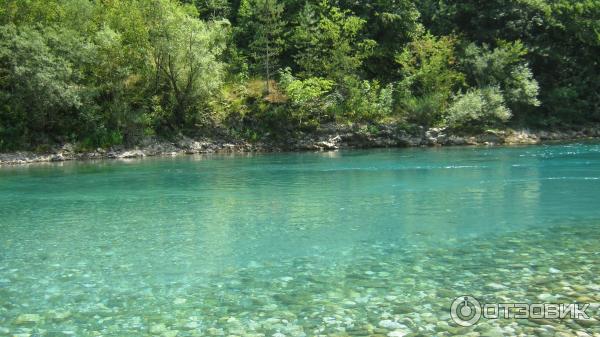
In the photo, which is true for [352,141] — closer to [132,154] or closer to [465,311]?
[132,154]

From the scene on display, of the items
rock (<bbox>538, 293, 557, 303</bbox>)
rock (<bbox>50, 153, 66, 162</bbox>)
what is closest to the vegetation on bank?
rock (<bbox>50, 153, 66, 162</bbox>)

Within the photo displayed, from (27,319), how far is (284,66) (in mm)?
49523

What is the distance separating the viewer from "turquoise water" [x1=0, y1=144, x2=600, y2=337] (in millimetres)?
8250

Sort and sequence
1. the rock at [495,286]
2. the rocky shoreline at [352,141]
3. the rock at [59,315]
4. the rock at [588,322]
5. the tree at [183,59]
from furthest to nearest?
the rocky shoreline at [352,141]
the tree at [183,59]
the rock at [495,286]
the rock at [59,315]
the rock at [588,322]

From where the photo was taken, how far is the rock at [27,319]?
8258mm

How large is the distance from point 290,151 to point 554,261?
36.9 m

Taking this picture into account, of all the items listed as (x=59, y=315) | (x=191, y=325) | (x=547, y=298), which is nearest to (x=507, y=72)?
(x=547, y=298)

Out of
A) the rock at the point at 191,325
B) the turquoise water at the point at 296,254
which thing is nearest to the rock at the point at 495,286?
the turquoise water at the point at 296,254

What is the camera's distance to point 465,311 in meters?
8.30

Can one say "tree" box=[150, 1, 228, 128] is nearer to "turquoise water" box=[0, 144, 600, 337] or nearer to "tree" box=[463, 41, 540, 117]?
"turquoise water" box=[0, 144, 600, 337]

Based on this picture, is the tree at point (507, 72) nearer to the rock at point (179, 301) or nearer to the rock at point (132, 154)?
the rock at point (132, 154)

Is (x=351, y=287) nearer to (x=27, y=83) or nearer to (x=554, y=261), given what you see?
(x=554, y=261)

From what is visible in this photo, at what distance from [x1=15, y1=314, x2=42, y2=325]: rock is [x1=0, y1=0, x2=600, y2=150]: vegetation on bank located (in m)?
35.4

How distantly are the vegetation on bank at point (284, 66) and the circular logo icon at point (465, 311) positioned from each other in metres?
38.6
